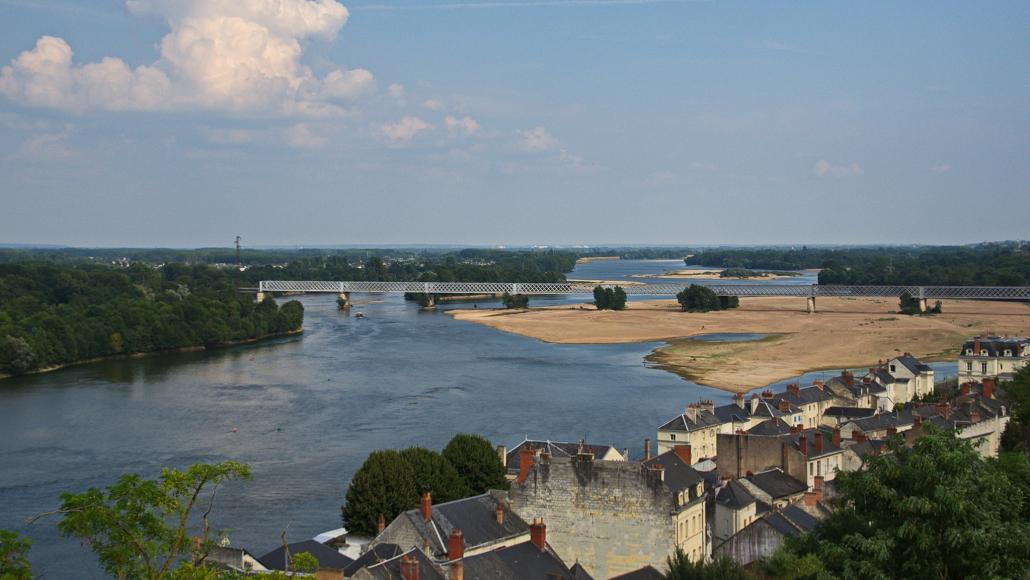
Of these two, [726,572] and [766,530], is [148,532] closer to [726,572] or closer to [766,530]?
[726,572]

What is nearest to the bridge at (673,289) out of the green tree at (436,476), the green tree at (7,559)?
the green tree at (436,476)

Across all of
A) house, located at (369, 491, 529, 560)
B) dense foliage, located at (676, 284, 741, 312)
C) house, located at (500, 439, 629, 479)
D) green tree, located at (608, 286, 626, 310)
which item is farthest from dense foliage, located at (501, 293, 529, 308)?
house, located at (369, 491, 529, 560)

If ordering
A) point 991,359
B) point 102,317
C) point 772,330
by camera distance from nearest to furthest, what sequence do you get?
1. point 991,359
2. point 102,317
3. point 772,330

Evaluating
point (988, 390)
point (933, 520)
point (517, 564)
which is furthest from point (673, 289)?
point (933, 520)

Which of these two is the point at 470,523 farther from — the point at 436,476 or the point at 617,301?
the point at 617,301

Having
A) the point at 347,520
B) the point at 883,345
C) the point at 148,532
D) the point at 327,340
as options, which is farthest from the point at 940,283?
the point at 148,532

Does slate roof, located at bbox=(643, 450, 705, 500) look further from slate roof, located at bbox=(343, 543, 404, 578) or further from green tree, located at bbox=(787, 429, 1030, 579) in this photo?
green tree, located at bbox=(787, 429, 1030, 579)

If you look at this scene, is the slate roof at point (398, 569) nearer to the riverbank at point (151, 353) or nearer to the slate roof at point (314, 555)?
the slate roof at point (314, 555)
